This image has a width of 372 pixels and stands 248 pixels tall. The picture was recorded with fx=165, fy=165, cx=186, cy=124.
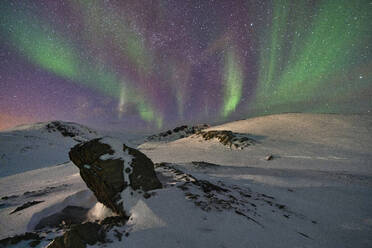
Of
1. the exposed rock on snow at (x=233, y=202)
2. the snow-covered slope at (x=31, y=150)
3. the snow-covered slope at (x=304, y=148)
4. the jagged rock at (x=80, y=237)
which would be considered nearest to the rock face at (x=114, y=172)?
the jagged rock at (x=80, y=237)

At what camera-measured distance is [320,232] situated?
3281mm

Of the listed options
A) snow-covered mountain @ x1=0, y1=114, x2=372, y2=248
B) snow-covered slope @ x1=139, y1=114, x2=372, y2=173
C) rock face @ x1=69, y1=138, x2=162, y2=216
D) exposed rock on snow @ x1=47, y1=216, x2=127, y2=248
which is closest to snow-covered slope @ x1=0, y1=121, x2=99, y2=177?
snow-covered slope @ x1=139, y1=114, x2=372, y2=173

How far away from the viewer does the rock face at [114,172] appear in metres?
3.40

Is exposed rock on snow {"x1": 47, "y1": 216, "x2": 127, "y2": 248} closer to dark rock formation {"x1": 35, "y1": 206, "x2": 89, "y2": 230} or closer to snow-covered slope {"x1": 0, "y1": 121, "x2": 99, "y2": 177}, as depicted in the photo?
dark rock formation {"x1": 35, "y1": 206, "x2": 89, "y2": 230}

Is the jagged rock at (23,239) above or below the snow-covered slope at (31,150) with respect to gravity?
below

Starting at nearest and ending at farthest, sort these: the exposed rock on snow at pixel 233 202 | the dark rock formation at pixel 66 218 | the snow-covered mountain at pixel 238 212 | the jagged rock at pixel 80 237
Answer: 1. the jagged rock at pixel 80 237
2. the snow-covered mountain at pixel 238 212
3. the exposed rock on snow at pixel 233 202
4. the dark rock formation at pixel 66 218

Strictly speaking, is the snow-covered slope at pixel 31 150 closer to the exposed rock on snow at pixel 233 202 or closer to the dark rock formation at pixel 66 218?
the dark rock formation at pixel 66 218

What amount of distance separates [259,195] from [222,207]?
2.02 m

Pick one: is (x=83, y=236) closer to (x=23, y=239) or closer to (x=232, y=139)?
(x=23, y=239)

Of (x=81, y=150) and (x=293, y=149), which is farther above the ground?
(x=81, y=150)

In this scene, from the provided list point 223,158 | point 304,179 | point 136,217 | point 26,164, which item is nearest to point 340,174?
point 304,179

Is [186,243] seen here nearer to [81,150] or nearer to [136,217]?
[136,217]

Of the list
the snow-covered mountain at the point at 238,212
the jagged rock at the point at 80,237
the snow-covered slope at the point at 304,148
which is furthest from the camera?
the snow-covered slope at the point at 304,148

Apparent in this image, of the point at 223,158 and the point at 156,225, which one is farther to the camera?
the point at 223,158
